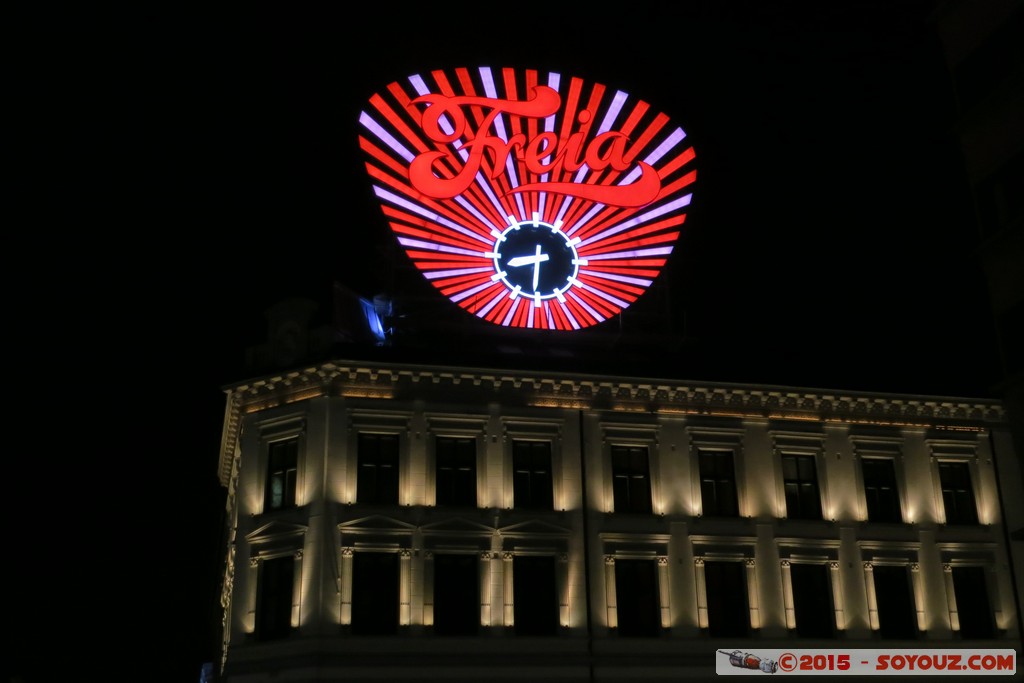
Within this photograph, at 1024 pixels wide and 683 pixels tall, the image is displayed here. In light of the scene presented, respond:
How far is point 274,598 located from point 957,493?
22815mm

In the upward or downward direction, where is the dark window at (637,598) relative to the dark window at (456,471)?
downward

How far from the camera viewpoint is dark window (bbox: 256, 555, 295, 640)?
3666 centimetres

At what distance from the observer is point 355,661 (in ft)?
117

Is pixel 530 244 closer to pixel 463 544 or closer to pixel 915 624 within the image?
pixel 463 544

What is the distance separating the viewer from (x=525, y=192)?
43.9 metres

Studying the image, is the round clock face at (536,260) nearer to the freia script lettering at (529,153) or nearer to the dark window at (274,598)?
the freia script lettering at (529,153)

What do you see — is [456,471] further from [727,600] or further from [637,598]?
[727,600]

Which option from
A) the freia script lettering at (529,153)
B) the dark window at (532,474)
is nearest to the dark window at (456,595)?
the dark window at (532,474)

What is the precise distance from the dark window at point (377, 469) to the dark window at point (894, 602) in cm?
1582

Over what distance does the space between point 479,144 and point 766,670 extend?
63.9ft

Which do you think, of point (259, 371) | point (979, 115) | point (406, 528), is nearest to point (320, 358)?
point (259, 371)

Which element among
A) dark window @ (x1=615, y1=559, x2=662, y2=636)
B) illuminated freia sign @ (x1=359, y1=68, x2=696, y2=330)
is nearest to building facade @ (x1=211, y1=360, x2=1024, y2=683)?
dark window @ (x1=615, y1=559, x2=662, y2=636)

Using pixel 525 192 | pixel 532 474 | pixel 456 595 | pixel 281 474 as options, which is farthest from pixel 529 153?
pixel 456 595

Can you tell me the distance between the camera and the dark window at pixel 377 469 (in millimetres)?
38156
